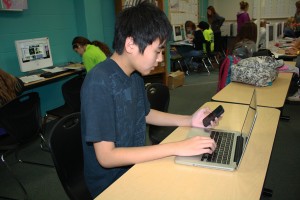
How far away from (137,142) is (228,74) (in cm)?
157

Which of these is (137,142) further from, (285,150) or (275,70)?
(285,150)

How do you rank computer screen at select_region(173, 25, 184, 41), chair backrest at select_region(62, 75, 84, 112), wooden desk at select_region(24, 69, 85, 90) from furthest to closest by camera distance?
computer screen at select_region(173, 25, 184, 41)
wooden desk at select_region(24, 69, 85, 90)
chair backrest at select_region(62, 75, 84, 112)

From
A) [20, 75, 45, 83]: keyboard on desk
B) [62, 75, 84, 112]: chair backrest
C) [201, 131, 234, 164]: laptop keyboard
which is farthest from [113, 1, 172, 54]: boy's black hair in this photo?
[20, 75, 45, 83]: keyboard on desk

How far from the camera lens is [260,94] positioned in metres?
1.89

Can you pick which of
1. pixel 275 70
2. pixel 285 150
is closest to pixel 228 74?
pixel 275 70

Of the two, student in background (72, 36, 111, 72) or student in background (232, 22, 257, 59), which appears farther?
student in background (72, 36, 111, 72)

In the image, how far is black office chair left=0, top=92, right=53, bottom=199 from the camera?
1.82 metres

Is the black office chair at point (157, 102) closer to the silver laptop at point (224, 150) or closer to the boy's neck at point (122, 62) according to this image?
the silver laptop at point (224, 150)

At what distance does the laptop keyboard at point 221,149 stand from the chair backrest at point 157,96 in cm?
66

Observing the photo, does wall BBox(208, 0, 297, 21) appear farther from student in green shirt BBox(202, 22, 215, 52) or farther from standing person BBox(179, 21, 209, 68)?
standing person BBox(179, 21, 209, 68)

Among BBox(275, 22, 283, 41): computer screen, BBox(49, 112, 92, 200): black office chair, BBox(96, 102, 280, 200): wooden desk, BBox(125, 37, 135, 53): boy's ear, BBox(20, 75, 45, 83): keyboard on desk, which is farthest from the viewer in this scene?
BBox(275, 22, 283, 41): computer screen

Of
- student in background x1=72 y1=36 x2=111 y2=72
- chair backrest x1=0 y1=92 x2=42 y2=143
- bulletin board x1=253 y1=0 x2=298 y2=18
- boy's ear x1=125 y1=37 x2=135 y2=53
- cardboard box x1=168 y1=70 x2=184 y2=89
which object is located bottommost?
cardboard box x1=168 y1=70 x2=184 y2=89

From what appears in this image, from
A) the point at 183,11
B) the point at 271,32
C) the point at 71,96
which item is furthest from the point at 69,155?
the point at 183,11

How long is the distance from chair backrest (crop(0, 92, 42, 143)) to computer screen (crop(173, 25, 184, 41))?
447cm
